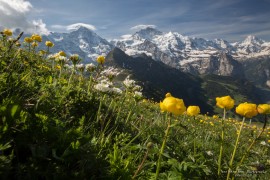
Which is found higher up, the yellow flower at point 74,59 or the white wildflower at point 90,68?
the yellow flower at point 74,59

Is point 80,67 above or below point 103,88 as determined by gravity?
above

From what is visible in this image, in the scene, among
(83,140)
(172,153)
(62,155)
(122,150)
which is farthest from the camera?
(172,153)

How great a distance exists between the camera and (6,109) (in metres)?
2.78

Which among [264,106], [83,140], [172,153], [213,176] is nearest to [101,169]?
[83,140]

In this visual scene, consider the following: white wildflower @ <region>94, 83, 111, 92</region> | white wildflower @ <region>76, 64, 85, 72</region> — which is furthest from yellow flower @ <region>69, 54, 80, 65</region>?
white wildflower @ <region>94, 83, 111, 92</region>

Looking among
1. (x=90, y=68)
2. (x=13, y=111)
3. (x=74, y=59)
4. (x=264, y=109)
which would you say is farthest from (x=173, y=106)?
(x=74, y=59)

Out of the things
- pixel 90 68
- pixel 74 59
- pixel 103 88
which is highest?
pixel 74 59

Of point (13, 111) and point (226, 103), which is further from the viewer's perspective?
point (226, 103)

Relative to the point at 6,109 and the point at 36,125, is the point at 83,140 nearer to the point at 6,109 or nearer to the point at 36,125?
the point at 36,125

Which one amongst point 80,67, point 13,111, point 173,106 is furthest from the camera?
point 80,67

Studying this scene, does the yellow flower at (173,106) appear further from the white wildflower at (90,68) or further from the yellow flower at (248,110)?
the white wildflower at (90,68)

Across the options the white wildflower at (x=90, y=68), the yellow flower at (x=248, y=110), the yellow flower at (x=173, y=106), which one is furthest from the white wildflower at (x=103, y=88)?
the yellow flower at (x=248, y=110)

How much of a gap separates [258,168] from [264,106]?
786 mm

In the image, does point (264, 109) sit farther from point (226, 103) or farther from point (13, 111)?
point (13, 111)
